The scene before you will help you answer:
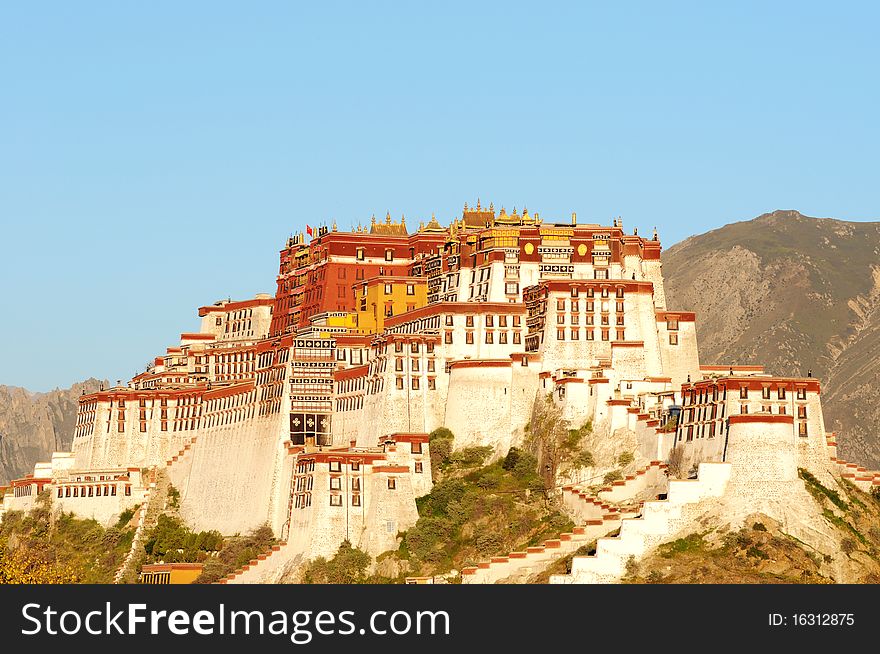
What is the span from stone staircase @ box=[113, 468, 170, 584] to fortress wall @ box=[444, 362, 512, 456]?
1193 inches

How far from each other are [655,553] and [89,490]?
219 ft

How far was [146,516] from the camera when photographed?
18775cm

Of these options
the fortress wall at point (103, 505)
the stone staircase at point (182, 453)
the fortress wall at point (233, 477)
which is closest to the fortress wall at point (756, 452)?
the fortress wall at point (233, 477)

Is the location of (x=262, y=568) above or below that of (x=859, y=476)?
below

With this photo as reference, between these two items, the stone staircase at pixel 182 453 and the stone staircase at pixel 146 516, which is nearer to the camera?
the stone staircase at pixel 146 516

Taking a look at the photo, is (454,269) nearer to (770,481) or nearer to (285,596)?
(770,481)

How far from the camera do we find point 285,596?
366 ft

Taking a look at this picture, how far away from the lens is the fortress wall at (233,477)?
176000 millimetres

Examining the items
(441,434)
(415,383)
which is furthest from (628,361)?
(415,383)

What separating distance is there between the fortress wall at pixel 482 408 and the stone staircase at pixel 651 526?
26.9m

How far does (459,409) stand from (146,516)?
1295 inches

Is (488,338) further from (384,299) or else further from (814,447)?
(814,447)

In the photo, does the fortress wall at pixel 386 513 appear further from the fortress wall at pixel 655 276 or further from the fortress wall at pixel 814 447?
the fortress wall at pixel 655 276

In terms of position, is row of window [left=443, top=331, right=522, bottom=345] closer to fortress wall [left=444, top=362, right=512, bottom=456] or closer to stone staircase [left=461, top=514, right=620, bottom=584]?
fortress wall [left=444, top=362, right=512, bottom=456]
